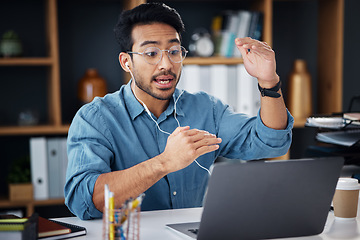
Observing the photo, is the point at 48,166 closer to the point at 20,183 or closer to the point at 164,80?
the point at 20,183

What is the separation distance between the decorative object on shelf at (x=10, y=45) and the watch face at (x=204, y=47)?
3.36ft

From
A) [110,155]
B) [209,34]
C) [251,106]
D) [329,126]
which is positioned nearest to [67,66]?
[209,34]

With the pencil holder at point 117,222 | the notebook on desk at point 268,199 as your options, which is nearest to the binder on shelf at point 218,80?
the notebook on desk at point 268,199

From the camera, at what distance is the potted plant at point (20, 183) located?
9.04 feet

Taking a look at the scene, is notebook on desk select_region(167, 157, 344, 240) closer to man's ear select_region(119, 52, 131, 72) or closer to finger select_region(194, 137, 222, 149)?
finger select_region(194, 137, 222, 149)

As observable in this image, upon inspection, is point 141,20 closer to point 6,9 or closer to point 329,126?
point 329,126

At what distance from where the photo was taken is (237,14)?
9.70 ft

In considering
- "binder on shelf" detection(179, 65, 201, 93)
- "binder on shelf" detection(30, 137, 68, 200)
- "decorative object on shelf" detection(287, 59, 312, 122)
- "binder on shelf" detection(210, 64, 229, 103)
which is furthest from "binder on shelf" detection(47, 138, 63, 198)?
"decorative object on shelf" detection(287, 59, 312, 122)

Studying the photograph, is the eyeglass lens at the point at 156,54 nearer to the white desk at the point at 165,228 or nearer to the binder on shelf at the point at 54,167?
the white desk at the point at 165,228

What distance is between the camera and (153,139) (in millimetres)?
1880

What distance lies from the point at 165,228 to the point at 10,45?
1814mm

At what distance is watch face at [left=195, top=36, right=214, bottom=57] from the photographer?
9.70ft

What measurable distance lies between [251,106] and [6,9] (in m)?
1.56

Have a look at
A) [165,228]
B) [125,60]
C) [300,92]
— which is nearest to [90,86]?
[125,60]
